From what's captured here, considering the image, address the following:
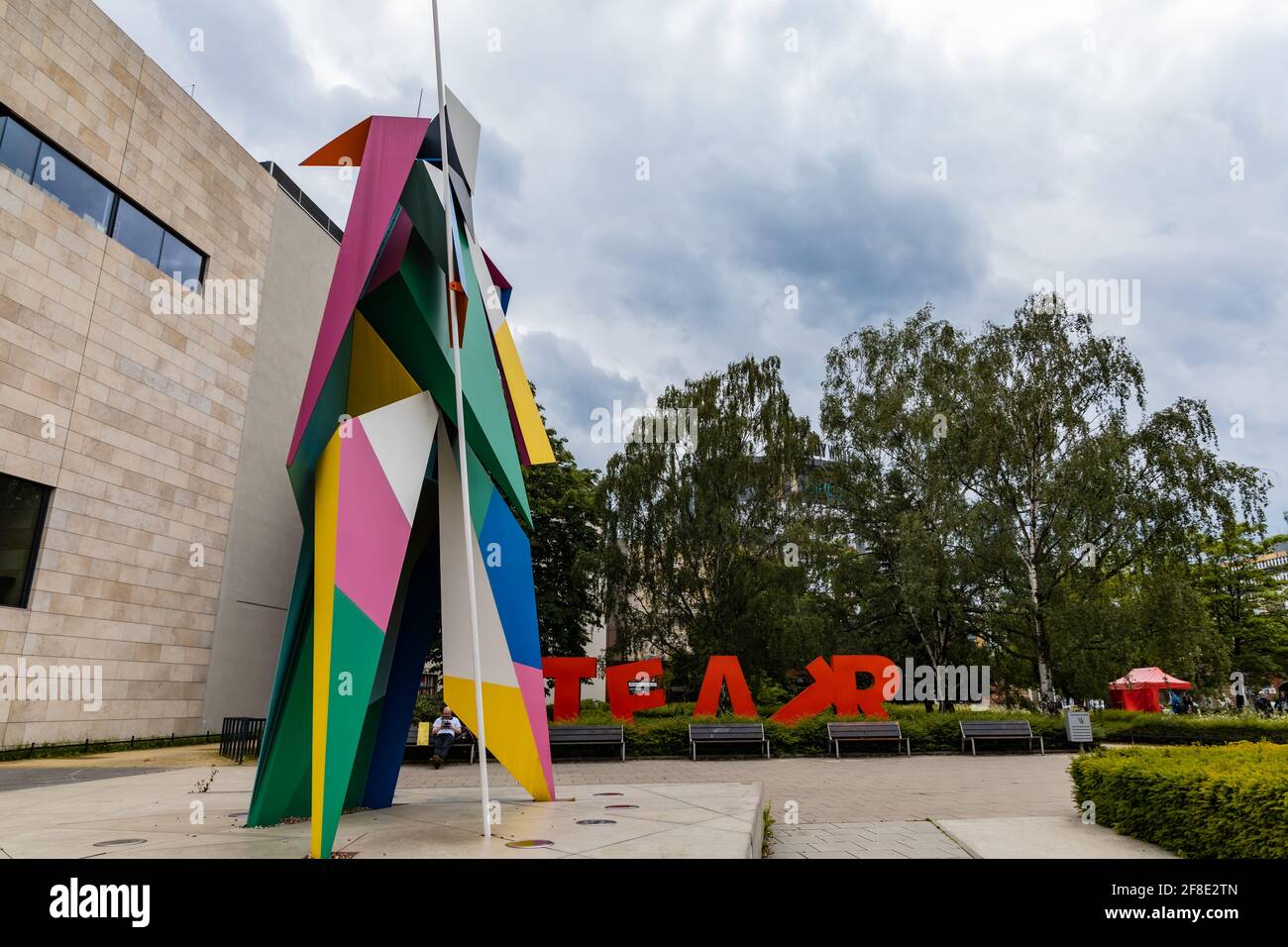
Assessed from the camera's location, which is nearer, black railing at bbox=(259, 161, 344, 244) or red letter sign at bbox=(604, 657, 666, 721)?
red letter sign at bbox=(604, 657, 666, 721)

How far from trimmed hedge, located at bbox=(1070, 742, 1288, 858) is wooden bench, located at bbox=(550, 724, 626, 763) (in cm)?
1047

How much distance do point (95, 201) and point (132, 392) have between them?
519 cm

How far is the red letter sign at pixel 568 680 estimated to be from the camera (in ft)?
63.6

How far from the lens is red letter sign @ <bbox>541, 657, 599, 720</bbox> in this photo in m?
19.4

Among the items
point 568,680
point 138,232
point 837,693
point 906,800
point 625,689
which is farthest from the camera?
point 138,232

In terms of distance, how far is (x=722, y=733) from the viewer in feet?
59.1

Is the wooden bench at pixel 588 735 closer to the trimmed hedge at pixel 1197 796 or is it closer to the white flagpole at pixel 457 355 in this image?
the trimmed hedge at pixel 1197 796

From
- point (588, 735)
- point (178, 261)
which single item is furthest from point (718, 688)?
point (178, 261)

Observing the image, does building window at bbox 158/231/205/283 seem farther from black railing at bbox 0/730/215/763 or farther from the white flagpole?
the white flagpole

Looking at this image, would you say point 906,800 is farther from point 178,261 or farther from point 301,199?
point 301,199

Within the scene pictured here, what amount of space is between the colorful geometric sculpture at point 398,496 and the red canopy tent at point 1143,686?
74.0 ft

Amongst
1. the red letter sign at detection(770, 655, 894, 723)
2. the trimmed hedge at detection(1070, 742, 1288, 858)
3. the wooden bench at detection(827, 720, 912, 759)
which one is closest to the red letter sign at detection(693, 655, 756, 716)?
the red letter sign at detection(770, 655, 894, 723)
